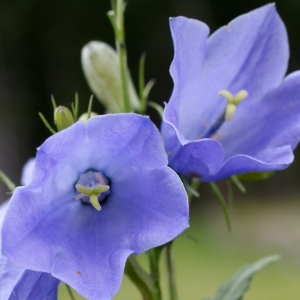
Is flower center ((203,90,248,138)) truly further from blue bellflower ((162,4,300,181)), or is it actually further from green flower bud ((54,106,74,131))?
green flower bud ((54,106,74,131))

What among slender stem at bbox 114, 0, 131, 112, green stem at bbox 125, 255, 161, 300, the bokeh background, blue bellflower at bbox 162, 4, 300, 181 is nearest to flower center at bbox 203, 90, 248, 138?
blue bellflower at bbox 162, 4, 300, 181

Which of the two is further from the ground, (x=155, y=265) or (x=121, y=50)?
(x=121, y=50)

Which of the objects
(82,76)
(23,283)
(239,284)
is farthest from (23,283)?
(82,76)

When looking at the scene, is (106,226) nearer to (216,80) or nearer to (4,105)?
(216,80)

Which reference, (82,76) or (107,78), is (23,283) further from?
(82,76)

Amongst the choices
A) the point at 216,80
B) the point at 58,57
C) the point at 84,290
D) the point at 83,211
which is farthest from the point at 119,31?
the point at 58,57

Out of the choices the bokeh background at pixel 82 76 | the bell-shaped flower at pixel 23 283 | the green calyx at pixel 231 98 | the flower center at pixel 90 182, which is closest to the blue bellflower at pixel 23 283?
the bell-shaped flower at pixel 23 283

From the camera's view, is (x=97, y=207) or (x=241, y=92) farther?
(x=241, y=92)
